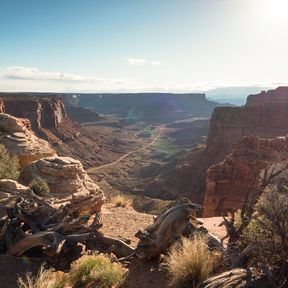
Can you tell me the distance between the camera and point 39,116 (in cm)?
10525

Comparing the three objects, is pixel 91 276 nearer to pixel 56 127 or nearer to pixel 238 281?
pixel 238 281

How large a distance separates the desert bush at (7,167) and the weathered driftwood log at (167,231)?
8851 mm

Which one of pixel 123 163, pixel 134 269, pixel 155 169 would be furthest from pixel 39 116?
pixel 134 269

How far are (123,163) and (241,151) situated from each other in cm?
7248

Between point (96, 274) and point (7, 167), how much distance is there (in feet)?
34.0

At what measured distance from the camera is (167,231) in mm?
10242

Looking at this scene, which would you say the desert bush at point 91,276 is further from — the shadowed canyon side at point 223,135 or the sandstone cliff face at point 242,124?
the sandstone cliff face at point 242,124

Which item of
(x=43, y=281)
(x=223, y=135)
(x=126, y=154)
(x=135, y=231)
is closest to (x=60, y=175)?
(x=135, y=231)

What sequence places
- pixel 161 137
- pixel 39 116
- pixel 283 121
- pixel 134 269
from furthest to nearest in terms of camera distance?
1. pixel 161 137
2. pixel 39 116
3. pixel 283 121
4. pixel 134 269

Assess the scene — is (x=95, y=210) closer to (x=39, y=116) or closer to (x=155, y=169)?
(x=155, y=169)

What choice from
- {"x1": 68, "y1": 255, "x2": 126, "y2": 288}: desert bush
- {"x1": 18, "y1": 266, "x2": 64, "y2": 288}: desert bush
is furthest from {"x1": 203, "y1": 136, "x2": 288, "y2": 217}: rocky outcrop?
{"x1": 18, "y1": 266, "x2": 64, "y2": 288}: desert bush

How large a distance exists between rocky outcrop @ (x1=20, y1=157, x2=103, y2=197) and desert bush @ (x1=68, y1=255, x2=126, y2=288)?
837 cm

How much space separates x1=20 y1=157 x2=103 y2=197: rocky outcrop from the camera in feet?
57.0

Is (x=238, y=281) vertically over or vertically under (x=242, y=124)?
over
